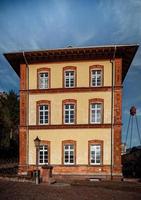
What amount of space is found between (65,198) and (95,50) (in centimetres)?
1686

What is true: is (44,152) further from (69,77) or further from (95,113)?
(69,77)

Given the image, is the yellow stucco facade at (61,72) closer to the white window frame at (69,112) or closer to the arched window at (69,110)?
the arched window at (69,110)

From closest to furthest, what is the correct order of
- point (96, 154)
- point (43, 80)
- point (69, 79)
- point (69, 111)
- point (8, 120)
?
point (96, 154) < point (69, 111) < point (69, 79) < point (43, 80) < point (8, 120)

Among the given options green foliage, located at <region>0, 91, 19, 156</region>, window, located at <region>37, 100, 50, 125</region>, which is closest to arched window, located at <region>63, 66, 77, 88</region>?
window, located at <region>37, 100, 50, 125</region>

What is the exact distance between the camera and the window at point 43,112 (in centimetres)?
3136

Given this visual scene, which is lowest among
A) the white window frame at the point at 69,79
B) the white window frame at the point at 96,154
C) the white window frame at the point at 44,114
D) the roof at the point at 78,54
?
the white window frame at the point at 96,154

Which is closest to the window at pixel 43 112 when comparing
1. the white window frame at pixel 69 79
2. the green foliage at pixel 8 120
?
the white window frame at pixel 69 79

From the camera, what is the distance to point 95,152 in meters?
30.1

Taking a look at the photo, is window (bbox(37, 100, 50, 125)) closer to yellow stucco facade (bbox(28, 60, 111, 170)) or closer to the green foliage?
yellow stucco facade (bbox(28, 60, 111, 170))

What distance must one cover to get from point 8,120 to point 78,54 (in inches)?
1287

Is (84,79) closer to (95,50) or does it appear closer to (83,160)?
(95,50)

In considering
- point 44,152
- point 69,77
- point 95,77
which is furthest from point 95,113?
point 44,152

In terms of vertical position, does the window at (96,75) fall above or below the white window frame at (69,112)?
above

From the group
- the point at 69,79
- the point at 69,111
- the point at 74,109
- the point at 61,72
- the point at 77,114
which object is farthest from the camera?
the point at 61,72
